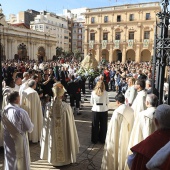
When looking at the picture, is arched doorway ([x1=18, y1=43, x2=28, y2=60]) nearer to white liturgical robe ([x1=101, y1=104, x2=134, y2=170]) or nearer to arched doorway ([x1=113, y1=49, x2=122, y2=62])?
arched doorway ([x1=113, y1=49, x2=122, y2=62])

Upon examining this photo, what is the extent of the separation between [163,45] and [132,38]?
137ft

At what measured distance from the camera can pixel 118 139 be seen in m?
4.09

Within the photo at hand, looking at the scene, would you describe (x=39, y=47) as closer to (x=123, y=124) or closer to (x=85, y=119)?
(x=85, y=119)

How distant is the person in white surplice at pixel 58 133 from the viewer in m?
4.43

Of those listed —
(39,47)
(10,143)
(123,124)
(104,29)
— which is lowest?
(10,143)

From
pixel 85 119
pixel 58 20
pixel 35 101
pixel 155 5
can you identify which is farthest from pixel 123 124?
pixel 58 20

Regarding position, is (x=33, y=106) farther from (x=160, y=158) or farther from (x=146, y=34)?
(x=146, y=34)

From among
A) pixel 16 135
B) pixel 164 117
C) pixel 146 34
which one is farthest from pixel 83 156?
pixel 146 34

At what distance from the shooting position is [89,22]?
4634cm

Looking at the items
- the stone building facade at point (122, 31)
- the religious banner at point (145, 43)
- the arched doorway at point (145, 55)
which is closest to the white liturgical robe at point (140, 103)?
the stone building facade at point (122, 31)

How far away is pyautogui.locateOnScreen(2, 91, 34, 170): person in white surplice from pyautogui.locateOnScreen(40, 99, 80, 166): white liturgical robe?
0.74m

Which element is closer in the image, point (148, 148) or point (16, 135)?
point (148, 148)

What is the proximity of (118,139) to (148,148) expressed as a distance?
1990mm

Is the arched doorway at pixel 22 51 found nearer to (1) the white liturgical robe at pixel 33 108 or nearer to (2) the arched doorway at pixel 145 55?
(2) the arched doorway at pixel 145 55
